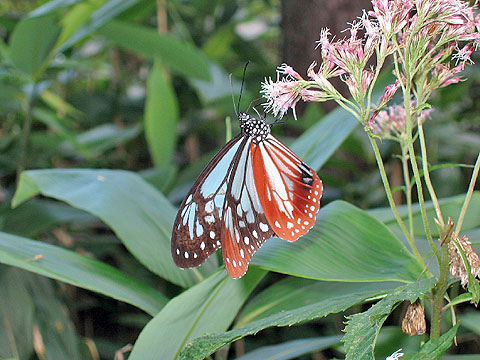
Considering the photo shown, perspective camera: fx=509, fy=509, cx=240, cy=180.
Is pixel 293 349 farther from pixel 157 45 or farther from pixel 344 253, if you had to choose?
pixel 157 45

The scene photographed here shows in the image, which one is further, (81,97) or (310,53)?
(81,97)

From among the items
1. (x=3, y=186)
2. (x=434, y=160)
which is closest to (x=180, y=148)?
(x=3, y=186)

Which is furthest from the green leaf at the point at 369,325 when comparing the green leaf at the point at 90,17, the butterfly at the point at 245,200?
the green leaf at the point at 90,17

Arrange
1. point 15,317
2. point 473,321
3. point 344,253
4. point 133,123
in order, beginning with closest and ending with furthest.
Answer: point 344,253
point 473,321
point 15,317
point 133,123

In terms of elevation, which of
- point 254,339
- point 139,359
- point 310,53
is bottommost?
point 254,339

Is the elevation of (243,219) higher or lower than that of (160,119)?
lower

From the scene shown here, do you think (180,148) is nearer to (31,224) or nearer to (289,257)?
(31,224)

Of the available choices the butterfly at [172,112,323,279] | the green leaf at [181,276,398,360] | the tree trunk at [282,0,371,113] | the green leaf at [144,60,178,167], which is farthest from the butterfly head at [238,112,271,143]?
the green leaf at [144,60,178,167]

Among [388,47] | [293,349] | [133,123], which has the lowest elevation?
[293,349]

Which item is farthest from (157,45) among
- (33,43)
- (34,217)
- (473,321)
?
(473,321)
